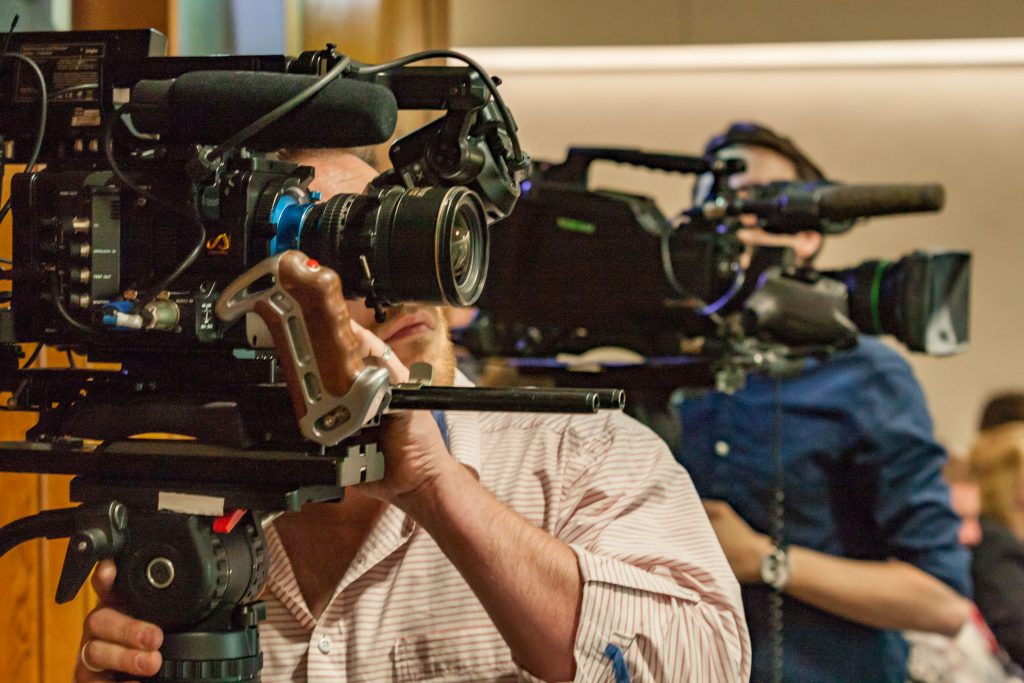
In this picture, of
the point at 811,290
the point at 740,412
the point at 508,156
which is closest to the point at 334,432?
the point at 508,156

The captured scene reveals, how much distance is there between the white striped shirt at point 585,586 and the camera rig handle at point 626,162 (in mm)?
375

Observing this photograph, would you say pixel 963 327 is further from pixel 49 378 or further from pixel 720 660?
pixel 49 378

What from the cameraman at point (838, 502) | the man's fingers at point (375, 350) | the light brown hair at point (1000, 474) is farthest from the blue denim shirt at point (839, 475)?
the man's fingers at point (375, 350)

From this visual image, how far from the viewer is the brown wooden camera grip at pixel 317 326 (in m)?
0.72

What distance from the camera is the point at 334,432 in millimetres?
745

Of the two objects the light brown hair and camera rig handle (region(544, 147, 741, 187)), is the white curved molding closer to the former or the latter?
the light brown hair

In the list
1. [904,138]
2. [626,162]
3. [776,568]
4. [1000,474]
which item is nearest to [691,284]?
[626,162]

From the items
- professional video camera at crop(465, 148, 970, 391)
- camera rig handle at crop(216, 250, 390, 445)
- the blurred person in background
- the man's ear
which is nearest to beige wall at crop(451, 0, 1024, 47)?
the man's ear

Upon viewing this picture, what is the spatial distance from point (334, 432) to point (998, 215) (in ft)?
8.55

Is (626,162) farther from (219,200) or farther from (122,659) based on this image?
(122,659)

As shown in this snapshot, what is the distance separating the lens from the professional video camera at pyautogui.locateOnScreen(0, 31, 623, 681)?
2.60 feet

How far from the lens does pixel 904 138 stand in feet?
9.84

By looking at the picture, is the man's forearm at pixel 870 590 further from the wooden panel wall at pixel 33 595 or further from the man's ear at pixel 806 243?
the wooden panel wall at pixel 33 595

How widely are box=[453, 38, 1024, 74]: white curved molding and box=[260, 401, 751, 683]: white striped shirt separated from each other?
1837 millimetres
